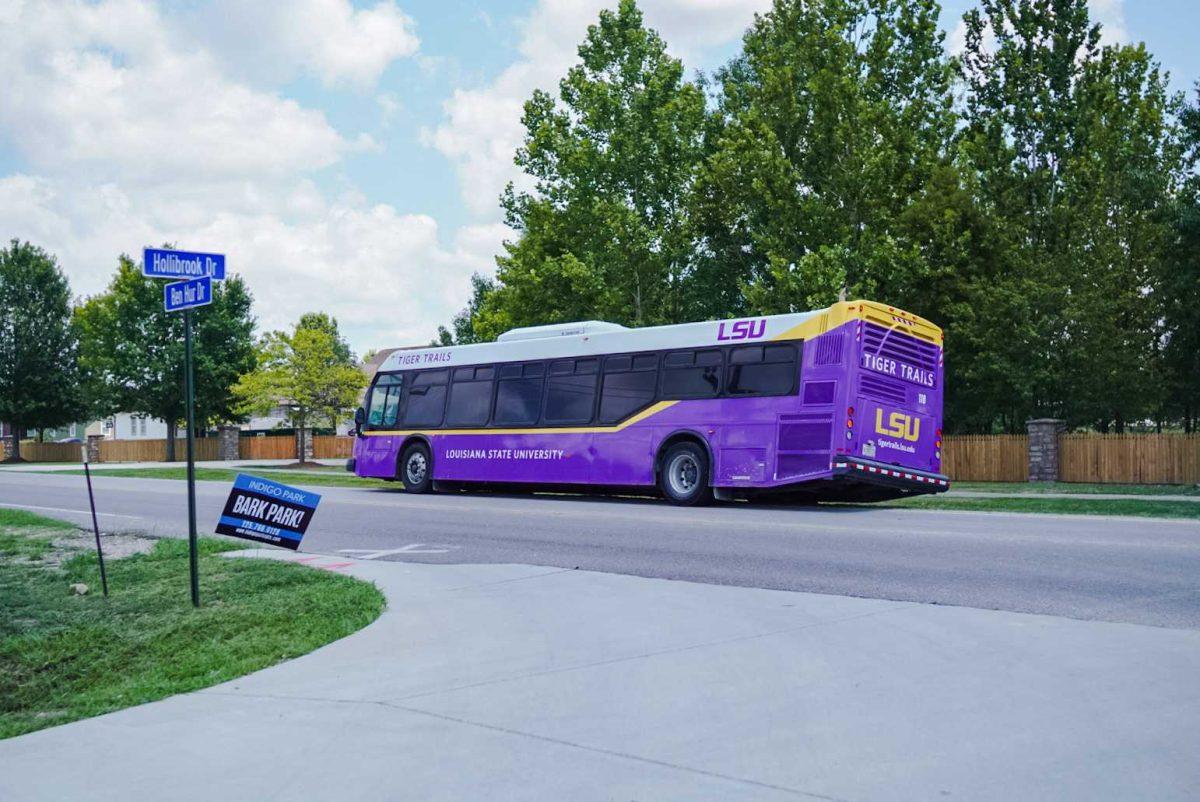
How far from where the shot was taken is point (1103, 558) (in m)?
10.8

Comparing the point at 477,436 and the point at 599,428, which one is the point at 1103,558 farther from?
the point at 477,436

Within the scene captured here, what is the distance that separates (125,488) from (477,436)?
32.6ft

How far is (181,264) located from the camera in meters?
8.91

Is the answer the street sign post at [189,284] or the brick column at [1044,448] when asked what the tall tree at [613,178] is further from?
the street sign post at [189,284]

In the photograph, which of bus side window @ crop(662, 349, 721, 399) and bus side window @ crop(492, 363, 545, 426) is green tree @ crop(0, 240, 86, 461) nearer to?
bus side window @ crop(492, 363, 545, 426)

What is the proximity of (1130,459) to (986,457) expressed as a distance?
4109 millimetres

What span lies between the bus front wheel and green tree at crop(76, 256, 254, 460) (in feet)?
125

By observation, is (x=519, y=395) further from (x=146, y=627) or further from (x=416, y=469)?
(x=146, y=627)

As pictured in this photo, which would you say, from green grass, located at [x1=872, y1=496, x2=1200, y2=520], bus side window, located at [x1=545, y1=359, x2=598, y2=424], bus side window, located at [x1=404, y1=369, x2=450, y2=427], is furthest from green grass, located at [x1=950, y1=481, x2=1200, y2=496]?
bus side window, located at [x1=404, y1=369, x2=450, y2=427]

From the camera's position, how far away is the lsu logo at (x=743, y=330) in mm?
18812

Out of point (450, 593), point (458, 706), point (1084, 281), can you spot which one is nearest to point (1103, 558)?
point (450, 593)

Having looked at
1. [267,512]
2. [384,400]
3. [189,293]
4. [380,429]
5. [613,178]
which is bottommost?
[267,512]

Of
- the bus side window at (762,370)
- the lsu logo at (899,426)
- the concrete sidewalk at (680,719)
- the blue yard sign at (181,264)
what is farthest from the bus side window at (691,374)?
the concrete sidewalk at (680,719)

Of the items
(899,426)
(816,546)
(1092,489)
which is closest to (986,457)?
(1092,489)
